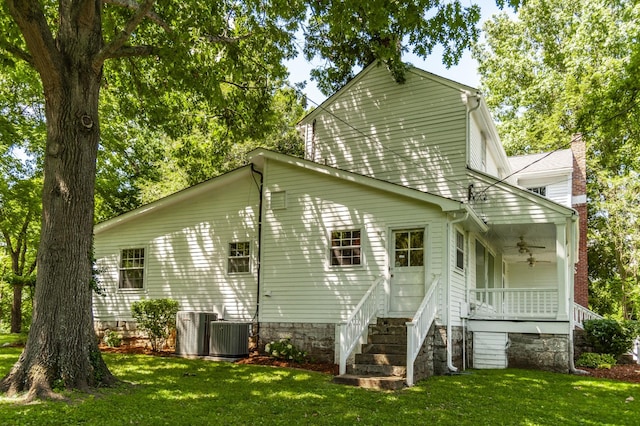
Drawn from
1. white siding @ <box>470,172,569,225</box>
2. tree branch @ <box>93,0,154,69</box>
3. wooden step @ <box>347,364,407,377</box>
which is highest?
tree branch @ <box>93,0,154,69</box>

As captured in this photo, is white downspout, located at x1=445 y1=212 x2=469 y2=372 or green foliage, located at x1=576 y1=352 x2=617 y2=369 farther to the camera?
green foliage, located at x1=576 y1=352 x2=617 y2=369

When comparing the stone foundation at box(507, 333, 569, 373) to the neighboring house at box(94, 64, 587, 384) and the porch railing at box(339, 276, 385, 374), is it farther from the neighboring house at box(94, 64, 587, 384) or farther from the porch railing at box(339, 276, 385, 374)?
the porch railing at box(339, 276, 385, 374)

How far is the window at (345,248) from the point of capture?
1152 cm

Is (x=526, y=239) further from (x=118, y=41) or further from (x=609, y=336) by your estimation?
(x=118, y=41)

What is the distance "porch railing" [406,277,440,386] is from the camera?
8.52 metres

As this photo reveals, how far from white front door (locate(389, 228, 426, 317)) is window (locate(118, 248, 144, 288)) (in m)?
7.65

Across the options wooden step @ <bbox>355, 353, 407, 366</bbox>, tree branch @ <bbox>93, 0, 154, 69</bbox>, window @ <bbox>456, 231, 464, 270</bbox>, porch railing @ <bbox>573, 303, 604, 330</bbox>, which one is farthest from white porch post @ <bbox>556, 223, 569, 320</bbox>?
tree branch @ <bbox>93, 0, 154, 69</bbox>

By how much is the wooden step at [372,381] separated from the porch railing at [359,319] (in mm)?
306

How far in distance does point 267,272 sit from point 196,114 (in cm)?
569

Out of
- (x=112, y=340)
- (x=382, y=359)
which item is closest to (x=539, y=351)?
(x=382, y=359)

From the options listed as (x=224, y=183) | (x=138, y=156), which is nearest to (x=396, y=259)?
(x=224, y=183)

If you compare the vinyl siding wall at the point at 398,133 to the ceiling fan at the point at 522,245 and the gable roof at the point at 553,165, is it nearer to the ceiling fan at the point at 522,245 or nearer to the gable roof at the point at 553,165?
the ceiling fan at the point at 522,245

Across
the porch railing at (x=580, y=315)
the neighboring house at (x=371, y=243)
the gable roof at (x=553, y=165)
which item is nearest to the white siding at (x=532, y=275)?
the porch railing at (x=580, y=315)

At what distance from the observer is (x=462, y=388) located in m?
8.50
